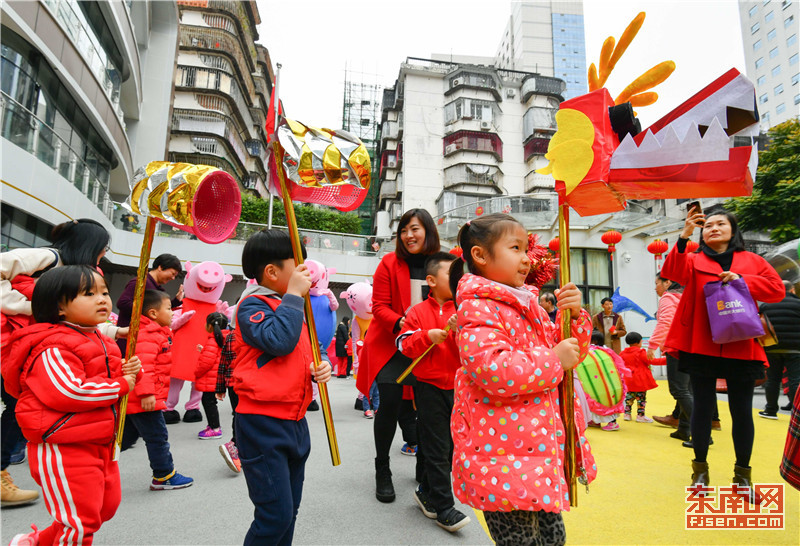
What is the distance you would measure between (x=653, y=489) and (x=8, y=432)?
4152 millimetres

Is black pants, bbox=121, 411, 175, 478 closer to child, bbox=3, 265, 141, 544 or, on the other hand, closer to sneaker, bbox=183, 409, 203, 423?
child, bbox=3, 265, 141, 544

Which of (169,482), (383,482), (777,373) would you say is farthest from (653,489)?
(777,373)

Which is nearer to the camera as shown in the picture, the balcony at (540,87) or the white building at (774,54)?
the balcony at (540,87)

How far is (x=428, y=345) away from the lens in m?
2.33

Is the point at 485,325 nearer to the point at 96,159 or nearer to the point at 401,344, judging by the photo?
the point at 401,344

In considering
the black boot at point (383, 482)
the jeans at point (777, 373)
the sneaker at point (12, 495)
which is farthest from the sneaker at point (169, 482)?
the jeans at point (777, 373)

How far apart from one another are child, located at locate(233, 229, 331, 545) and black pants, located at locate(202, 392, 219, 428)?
2838 mm

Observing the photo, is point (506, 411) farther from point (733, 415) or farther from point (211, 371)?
point (211, 371)

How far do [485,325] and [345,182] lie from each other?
872mm

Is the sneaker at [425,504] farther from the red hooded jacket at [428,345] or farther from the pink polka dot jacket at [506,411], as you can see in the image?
the pink polka dot jacket at [506,411]

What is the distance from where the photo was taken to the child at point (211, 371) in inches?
169

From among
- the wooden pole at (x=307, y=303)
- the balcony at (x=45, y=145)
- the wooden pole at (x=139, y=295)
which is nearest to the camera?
the wooden pole at (x=307, y=303)

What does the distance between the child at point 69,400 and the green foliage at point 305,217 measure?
22744 mm

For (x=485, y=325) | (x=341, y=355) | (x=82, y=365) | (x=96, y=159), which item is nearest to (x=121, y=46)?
(x=96, y=159)
